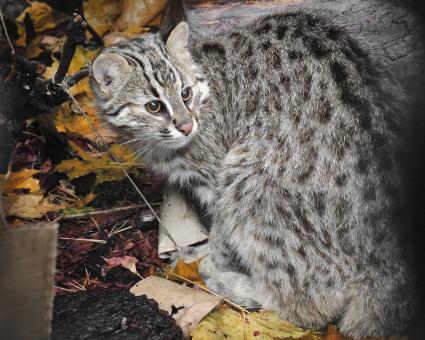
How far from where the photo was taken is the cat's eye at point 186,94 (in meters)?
4.52

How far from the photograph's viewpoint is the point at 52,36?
273 inches

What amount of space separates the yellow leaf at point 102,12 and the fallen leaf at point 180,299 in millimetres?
3569

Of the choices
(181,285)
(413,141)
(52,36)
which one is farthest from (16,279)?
(52,36)

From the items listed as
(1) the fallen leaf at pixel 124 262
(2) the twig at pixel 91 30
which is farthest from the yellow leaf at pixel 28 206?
(2) the twig at pixel 91 30

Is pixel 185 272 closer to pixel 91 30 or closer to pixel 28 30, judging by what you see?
pixel 91 30

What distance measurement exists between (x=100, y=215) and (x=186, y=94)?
1451mm

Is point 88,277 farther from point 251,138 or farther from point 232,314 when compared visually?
point 251,138

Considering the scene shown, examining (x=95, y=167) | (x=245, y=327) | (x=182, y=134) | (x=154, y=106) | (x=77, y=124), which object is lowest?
(x=245, y=327)

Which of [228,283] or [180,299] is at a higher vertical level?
[180,299]

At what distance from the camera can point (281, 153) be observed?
4285 mm

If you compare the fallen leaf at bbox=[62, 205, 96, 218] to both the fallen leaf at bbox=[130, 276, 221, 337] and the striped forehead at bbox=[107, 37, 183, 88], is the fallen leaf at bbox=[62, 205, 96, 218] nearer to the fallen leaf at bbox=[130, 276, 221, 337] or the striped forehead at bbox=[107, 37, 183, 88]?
the fallen leaf at bbox=[130, 276, 221, 337]

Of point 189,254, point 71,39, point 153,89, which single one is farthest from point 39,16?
point 189,254

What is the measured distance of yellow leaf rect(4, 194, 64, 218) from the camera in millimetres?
4793

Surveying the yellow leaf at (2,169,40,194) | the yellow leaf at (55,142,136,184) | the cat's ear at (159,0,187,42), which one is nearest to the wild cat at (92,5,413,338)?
the yellow leaf at (55,142,136,184)
